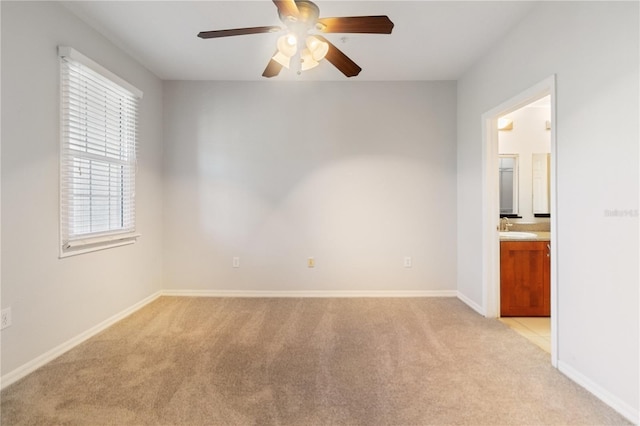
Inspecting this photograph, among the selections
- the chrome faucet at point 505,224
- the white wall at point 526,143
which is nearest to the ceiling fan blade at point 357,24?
the white wall at point 526,143

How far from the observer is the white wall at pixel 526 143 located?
12.3 ft

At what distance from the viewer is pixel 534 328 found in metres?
2.85

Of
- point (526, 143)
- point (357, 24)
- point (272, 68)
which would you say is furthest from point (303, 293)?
point (526, 143)

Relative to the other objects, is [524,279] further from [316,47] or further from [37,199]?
[37,199]

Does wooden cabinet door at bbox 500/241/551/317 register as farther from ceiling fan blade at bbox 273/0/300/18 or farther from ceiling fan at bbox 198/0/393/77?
ceiling fan blade at bbox 273/0/300/18

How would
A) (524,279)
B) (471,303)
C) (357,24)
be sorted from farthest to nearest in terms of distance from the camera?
1. (471,303)
2. (524,279)
3. (357,24)

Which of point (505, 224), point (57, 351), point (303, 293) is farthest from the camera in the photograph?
point (303, 293)

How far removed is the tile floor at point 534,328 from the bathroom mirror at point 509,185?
1327mm

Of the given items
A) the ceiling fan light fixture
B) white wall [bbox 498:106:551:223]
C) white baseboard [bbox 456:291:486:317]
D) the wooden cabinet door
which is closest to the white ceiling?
the ceiling fan light fixture

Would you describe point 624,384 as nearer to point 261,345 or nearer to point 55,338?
point 261,345

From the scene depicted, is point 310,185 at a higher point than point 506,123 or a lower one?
lower

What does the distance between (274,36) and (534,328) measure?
365 centimetres

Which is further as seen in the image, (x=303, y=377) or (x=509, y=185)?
(x=509, y=185)

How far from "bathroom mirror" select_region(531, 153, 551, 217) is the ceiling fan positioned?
2.88 m
